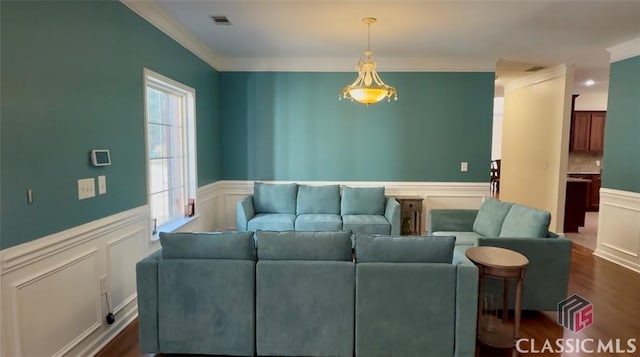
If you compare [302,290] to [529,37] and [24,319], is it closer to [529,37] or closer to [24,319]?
[24,319]

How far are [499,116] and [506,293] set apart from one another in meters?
9.60

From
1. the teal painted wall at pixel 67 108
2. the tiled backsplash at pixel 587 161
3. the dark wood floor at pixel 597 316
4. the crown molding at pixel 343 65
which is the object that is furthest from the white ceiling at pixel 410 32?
the tiled backsplash at pixel 587 161

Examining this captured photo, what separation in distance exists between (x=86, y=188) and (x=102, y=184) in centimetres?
19

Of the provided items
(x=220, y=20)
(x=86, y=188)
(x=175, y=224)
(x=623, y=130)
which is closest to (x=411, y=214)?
(x=623, y=130)

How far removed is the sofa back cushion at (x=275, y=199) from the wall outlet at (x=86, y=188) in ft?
8.92

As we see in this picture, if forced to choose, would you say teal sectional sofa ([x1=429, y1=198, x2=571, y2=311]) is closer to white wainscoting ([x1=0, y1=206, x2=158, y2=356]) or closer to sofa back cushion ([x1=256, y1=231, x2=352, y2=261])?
sofa back cushion ([x1=256, y1=231, x2=352, y2=261])

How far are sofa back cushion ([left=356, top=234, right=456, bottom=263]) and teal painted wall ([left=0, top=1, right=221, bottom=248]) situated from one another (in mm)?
1892

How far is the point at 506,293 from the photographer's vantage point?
275cm

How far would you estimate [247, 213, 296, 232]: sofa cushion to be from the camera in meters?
4.59

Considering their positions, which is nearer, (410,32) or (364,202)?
(410,32)

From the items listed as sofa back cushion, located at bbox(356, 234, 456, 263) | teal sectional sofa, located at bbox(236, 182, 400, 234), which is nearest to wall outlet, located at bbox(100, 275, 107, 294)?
sofa back cushion, located at bbox(356, 234, 456, 263)

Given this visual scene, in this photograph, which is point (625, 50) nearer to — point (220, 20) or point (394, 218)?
point (394, 218)

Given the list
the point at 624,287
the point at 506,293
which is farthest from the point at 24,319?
the point at 624,287

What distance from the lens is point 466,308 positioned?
223 centimetres
